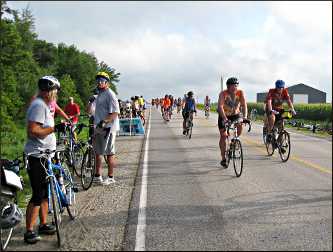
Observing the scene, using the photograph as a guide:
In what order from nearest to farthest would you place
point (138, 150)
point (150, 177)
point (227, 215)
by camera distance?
point (227, 215)
point (150, 177)
point (138, 150)

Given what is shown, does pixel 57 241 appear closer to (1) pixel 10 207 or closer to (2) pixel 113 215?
(1) pixel 10 207

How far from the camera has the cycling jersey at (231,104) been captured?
929 cm

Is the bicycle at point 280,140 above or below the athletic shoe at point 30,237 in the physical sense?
above

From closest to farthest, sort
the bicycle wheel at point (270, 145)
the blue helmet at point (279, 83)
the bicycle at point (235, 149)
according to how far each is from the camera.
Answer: the blue helmet at point (279, 83)
the bicycle at point (235, 149)
the bicycle wheel at point (270, 145)

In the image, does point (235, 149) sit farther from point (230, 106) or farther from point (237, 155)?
point (230, 106)

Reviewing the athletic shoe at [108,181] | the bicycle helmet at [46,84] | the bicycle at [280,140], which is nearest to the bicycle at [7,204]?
the bicycle helmet at [46,84]

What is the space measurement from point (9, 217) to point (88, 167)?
10.9 ft

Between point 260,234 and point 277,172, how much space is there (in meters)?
4.75

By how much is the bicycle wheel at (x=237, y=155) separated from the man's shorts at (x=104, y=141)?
8.46 feet

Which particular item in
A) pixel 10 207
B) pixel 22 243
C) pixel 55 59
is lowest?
pixel 22 243

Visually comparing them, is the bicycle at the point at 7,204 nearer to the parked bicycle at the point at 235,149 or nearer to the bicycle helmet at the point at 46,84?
the bicycle helmet at the point at 46,84

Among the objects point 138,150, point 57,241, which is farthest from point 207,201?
point 138,150

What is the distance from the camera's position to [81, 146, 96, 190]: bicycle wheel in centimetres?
862

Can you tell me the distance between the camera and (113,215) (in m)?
6.63
